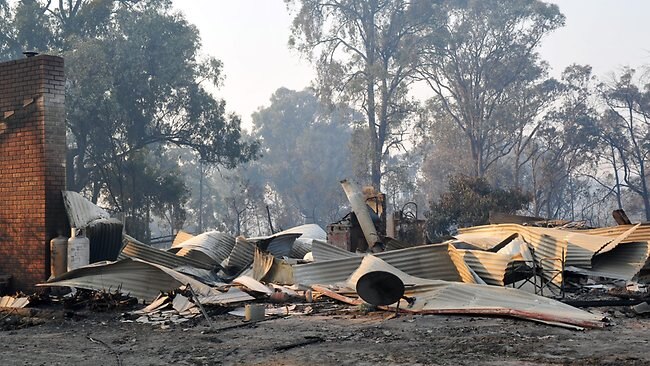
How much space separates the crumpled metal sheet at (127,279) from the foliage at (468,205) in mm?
18501

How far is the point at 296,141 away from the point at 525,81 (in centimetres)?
3101

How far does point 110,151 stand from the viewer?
3247 cm

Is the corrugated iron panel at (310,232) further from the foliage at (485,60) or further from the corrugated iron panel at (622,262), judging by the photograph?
the foliage at (485,60)

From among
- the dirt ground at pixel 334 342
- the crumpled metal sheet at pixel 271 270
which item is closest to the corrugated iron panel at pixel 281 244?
the crumpled metal sheet at pixel 271 270

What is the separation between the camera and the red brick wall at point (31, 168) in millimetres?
10375

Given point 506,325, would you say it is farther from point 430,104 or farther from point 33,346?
point 430,104

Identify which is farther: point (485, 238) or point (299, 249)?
point (299, 249)

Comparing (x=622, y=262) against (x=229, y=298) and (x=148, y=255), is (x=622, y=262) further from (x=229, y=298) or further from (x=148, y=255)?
(x=148, y=255)

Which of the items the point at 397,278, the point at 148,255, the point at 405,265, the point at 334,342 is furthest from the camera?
the point at 148,255

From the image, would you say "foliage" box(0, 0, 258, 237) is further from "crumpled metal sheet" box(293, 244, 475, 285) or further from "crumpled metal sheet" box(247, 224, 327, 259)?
"crumpled metal sheet" box(293, 244, 475, 285)

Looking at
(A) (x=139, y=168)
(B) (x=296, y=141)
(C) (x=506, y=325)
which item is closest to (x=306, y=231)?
(C) (x=506, y=325)

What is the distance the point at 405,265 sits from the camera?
10.7 m

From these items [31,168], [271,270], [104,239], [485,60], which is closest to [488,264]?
[271,270]

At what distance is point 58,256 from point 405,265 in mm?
5034
